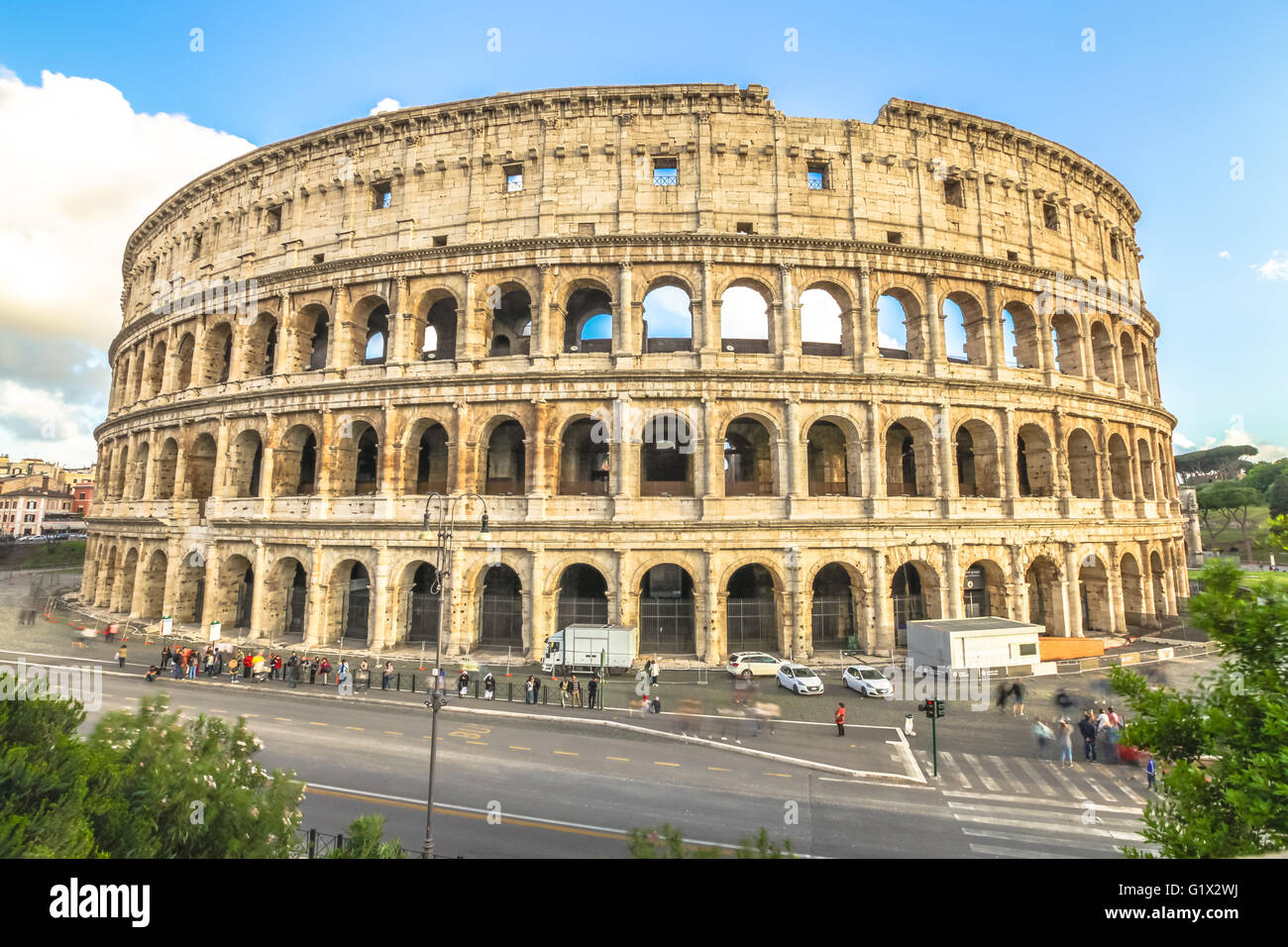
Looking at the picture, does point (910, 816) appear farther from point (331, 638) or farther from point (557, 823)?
point (331, 638)

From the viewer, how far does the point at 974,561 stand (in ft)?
81.1

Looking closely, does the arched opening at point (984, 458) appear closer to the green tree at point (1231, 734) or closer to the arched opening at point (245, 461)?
the green tree at point (1231, 734)

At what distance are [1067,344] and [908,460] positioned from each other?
385 inches

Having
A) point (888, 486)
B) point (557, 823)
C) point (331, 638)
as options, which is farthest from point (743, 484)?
point (331, 638)

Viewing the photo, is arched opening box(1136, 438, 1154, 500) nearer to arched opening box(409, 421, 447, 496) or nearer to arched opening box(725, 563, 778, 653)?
arched opening box(725, 563, 778, 653)

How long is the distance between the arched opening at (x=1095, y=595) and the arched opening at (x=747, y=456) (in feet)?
51.5

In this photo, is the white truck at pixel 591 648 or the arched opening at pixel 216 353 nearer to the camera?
the white truck at pixel 591 648

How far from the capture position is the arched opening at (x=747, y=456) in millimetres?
25944

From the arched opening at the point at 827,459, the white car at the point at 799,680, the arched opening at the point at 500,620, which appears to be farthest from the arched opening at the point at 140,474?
the arched opening at the point at 827,459

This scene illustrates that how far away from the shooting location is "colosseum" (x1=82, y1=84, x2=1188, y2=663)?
76.7 ft

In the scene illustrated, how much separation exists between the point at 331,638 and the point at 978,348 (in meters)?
32.1

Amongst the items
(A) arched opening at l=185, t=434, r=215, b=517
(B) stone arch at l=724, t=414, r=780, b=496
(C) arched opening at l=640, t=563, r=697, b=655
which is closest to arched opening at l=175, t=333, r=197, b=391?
(A) arched opening at l=185, t=434, r=215, b=517

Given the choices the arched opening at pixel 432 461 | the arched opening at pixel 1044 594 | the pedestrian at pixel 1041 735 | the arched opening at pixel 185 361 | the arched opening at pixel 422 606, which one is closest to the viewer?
the pedestrian at pixel 1041 735
